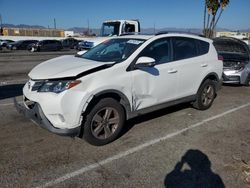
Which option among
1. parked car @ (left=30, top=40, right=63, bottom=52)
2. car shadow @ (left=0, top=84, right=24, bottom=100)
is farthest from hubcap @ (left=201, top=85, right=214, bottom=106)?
parked car @ (left=30, top=40, right=63, bottom=52)

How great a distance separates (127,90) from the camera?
4.19 metres

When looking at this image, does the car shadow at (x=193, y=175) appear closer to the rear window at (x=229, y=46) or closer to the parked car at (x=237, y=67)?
the parked car at (x=237, y=67)

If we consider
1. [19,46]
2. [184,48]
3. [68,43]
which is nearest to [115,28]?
[184,48]

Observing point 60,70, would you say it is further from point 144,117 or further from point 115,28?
point 115,28

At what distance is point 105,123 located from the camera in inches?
160

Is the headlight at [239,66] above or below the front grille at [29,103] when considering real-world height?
above

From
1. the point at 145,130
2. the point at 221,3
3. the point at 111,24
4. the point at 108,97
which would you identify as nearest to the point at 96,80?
the point at 108,97

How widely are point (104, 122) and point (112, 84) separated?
2.02 feet

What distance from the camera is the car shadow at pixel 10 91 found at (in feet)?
23.1

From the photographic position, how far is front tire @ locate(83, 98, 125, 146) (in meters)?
3.88

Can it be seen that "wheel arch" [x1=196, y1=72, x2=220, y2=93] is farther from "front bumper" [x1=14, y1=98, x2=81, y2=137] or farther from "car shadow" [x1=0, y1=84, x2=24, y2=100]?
"car shadow" [x1=0, y1=84, x2=24, y2=100]

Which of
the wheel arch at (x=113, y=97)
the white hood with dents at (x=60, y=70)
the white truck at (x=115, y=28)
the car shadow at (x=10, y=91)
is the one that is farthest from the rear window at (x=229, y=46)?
the car shadow at (x=10, y=91)

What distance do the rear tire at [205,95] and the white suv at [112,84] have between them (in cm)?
25

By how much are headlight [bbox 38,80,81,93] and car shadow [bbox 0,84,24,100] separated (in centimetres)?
365
